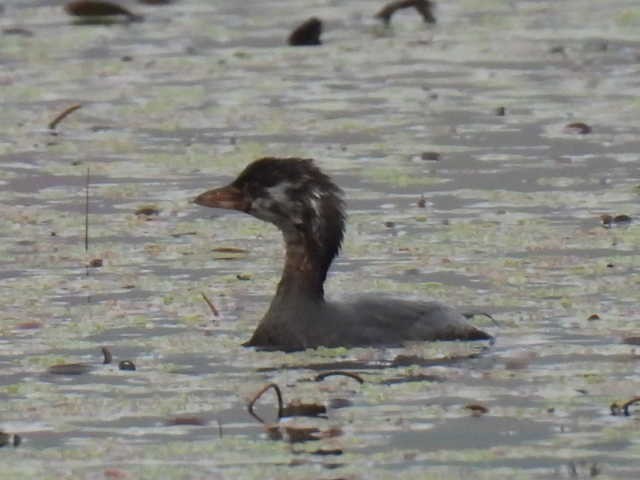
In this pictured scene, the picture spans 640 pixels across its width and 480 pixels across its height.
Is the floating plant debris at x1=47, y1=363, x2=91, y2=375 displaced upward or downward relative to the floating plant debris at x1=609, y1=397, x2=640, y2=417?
downward

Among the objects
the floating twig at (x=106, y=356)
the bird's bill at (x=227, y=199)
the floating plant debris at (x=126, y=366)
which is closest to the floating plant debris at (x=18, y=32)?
the bird's bill at (x=227, y=199)

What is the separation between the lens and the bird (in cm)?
1094

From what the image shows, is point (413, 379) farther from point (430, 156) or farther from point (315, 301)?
point (430, 156)

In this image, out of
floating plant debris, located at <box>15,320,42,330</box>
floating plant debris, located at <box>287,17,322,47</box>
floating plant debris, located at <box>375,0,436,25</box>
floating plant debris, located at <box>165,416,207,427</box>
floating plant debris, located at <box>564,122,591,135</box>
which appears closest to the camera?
floating plant debris, located at <box>165,416,207,427</box>

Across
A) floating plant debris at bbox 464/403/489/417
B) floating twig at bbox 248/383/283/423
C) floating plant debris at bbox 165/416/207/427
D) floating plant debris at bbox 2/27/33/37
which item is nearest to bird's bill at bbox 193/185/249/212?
floating twig at bbox 248/383/283/423

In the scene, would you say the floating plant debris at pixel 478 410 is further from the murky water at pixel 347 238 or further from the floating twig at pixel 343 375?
the floating twig at pixel 343 375

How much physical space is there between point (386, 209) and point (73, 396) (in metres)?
4.91

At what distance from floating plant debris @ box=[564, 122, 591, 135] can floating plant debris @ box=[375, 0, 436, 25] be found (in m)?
5.25

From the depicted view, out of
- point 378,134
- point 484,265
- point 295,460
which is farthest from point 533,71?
point 295,460

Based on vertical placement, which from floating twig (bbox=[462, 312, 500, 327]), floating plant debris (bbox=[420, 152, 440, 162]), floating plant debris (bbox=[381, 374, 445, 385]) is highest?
floating plant debris (bbox=[381, 374, 445, 385])

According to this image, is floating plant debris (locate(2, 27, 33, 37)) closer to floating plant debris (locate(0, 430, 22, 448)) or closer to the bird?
the bird

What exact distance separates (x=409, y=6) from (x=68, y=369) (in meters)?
12.9

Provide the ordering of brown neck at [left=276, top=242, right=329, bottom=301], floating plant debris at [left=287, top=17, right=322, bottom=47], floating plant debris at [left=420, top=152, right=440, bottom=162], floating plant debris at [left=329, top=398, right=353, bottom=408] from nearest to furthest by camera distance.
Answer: floating plant debris at [left=329, top=398, right=353, bottom=408] < brown neck at [left=276, top=242, right=329, bottom=301] < floating plant debris at [left=420, top=152, right=440, bottom=162] < floating plant debris at [left=287, top=17, right=322, bottom=47]

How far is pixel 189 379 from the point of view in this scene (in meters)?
10.3
